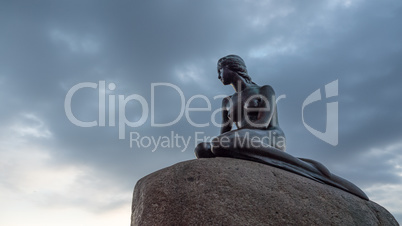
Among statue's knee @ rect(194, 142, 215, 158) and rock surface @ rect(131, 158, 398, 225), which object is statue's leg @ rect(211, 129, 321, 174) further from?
rock surface @ rect(131, 158, 398, 225)

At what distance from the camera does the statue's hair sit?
217 inches

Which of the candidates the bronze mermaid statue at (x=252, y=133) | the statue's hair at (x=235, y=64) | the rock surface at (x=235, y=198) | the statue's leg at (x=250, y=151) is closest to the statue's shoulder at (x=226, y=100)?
the bronze mermaid statue at (x=252, y=133)

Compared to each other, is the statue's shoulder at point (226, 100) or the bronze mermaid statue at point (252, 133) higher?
the statue's shoulder at point (226, 100)

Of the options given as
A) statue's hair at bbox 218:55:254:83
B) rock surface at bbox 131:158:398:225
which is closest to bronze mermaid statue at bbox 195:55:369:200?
statue's hair at bbox 218:55:254:83

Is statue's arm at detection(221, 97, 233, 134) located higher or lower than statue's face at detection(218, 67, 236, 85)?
lower

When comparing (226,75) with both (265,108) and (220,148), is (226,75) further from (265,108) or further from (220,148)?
(220,148)

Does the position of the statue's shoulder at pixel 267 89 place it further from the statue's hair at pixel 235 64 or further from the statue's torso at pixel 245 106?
the statue's hair at pixel 235 64

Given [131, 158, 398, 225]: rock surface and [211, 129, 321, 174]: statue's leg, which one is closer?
[131, 158, 398, 225]: rock surface

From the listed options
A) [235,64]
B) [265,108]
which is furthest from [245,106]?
[235,64]

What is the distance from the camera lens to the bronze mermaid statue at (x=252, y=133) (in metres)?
3.95

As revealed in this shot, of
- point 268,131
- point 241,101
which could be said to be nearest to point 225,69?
point 241,101

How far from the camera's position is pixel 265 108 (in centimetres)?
493

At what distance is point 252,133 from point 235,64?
4.96ft

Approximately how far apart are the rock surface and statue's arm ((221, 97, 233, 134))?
181cm
